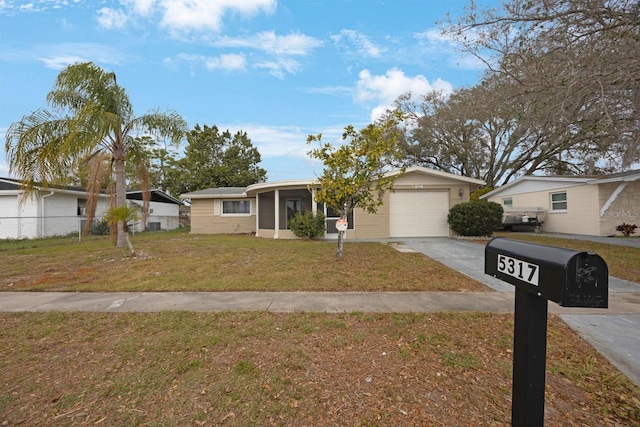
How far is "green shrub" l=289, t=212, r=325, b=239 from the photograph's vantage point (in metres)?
13.0

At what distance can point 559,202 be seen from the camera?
1548cm

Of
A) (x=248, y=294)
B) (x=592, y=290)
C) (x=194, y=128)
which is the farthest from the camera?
(x=194, y=128)

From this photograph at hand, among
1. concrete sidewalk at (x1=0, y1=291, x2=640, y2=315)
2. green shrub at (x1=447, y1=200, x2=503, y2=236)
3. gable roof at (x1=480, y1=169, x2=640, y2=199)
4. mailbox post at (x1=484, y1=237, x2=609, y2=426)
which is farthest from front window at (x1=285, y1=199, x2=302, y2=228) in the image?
mailbox post at (x1=484, y1=237, x2=609, y2=426)

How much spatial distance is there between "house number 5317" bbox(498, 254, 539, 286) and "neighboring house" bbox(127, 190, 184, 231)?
22185 millimetres

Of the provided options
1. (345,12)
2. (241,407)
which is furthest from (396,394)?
(345,12)

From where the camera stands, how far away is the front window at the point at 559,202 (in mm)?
15195

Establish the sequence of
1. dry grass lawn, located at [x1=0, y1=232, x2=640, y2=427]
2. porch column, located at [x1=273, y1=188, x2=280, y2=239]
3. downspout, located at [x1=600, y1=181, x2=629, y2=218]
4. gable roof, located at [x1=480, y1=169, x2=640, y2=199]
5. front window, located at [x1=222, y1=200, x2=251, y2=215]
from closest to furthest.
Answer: dry grass lawn, located at [x1=0, y1=232, x2=640, y2=427] → gable roof, located at [x1=480, y1=169, x2=640, y2=199] → downspout, located at [x1=600, y1=181, x2=629, y2=218] → porch column, located at [x1=273, y1=188, x2=280, y2=239] → front window, located at [x1=222, y1=200, x2=251, y2=215]

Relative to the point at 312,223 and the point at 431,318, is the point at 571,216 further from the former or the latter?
the point at 431,318

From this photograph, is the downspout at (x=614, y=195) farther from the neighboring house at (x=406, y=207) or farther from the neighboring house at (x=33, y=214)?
the neighboring house at (x=33, y=214)

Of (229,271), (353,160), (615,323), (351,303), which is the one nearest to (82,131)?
(229,271)

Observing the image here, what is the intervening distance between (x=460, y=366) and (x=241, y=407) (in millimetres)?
1907

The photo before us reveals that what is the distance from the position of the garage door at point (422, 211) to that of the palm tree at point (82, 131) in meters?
9.45

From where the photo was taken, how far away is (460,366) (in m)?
2.69

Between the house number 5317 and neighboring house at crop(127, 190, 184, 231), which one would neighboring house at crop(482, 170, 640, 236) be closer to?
the house number 5317
